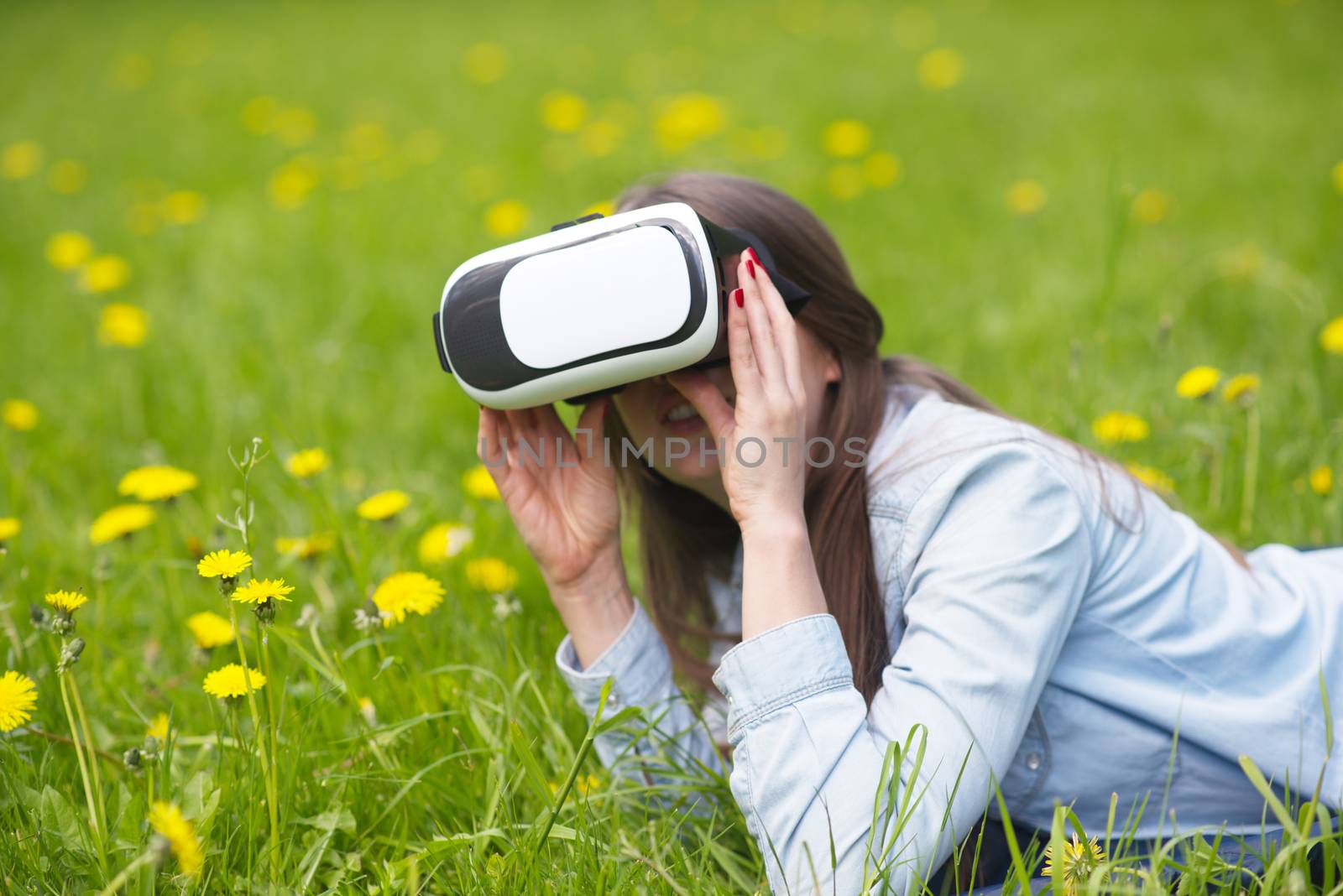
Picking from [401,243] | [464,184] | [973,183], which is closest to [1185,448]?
[973,183]

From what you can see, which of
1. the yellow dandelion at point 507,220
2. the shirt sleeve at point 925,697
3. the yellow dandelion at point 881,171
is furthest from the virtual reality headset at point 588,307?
the yellow dandelion at point 881,171

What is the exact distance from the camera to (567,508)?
1.43m

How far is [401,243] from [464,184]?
463 mm

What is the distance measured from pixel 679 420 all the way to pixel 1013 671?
1.62ft

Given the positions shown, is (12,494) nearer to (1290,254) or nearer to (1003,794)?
(1003,794)

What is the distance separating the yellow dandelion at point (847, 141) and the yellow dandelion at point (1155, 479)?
6.07ft

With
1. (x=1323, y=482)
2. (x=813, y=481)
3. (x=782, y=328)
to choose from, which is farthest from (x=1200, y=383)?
(x=782, y=328)

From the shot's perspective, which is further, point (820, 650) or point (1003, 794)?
point (1003, 794)

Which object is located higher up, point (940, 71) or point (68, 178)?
point (68, 178)

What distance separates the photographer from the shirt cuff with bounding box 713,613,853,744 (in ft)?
3.46

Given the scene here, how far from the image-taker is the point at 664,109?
12.6ft

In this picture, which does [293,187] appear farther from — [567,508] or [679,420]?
[679,420]

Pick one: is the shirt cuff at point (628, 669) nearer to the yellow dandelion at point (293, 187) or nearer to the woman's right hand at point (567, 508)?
the woman's right hand at point (567, 508)

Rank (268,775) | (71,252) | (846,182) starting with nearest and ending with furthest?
(268,775) → (71,252) → (846,182)
